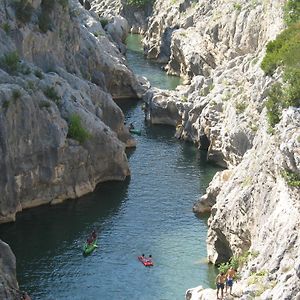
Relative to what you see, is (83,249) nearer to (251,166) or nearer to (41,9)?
(251,166)

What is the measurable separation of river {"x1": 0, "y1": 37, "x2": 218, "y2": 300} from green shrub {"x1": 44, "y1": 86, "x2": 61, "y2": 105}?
1048cm

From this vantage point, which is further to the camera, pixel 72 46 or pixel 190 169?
pixel 72 46

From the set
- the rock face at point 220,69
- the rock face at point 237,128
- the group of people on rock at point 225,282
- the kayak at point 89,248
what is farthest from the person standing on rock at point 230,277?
the rock face at point 220,69

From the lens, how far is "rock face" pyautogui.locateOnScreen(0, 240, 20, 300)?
49.5 metres

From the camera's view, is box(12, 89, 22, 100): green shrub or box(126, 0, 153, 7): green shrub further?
box(126, 0, 153, 7): green shrub

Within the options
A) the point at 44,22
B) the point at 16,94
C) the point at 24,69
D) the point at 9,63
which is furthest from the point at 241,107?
the point at 16,94

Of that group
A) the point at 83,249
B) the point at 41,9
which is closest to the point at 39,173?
the point at 83,249

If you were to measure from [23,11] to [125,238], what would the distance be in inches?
1283

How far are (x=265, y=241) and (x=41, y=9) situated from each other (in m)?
51.9

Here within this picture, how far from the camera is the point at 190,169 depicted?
284ft

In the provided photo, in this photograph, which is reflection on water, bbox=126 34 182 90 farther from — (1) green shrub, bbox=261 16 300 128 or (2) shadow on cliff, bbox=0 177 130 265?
(1) green shrub, bbox=261 16 300 128

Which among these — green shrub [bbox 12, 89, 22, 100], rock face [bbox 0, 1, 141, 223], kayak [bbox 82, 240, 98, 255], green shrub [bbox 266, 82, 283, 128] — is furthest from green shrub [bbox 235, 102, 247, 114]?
green shrub [bbox 266, 82, 283, 128]

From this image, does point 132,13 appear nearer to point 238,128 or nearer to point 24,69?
point 24,69

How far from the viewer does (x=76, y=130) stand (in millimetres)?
76812
